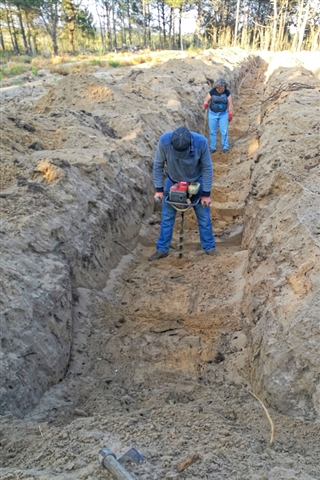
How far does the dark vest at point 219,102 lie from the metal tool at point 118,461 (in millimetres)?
7543

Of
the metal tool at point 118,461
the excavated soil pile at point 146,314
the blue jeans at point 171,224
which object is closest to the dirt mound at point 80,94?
the excavated soil pile at point 146,314

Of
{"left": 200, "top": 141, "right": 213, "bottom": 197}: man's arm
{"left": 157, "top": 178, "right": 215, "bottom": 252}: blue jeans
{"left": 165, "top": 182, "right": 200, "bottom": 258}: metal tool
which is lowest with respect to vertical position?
{"left": 157, "top": 178, "right": 215, "bottom": 252}: blue jeans

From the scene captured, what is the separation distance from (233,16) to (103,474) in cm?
4329

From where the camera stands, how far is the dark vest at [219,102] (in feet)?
27.4

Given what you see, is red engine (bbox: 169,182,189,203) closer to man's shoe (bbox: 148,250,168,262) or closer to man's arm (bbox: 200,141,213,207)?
man's arm (bbox: 200,141,213,207)

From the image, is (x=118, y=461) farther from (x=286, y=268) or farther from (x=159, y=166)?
(x=159, y=166)

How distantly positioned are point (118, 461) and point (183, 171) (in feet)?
12.1

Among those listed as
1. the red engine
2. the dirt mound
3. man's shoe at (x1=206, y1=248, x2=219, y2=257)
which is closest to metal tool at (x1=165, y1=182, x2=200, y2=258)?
the red engine

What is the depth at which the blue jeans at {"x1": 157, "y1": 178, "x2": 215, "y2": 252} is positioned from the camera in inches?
205

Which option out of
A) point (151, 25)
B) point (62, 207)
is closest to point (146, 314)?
point (62, 207)

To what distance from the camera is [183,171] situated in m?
4.99

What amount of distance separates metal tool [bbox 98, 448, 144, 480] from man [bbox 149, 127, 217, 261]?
130 inches

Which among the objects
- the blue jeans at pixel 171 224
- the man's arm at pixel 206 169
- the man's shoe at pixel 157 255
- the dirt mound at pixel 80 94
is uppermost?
the dirt mound at pixel 80 94

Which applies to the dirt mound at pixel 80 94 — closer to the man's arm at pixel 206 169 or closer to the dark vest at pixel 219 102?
the dark vest at pixel 219 102
